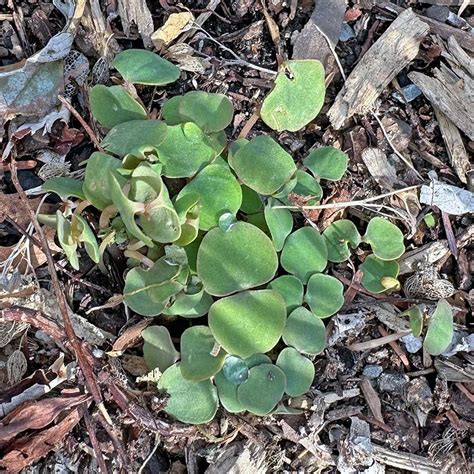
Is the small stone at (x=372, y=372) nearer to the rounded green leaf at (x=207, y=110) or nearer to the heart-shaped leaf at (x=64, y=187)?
the rounded green leaf at (x=207, y=110)

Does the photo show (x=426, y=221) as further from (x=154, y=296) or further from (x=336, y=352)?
(x=154, y=296)

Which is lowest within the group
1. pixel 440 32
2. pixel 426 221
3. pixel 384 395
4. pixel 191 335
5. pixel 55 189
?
pixel 384 395

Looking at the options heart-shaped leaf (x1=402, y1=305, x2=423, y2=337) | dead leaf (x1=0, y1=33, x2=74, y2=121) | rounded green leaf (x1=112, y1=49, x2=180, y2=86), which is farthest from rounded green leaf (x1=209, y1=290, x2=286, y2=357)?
dead leaf (x1=0, y1=33, x2=74, y2=121)

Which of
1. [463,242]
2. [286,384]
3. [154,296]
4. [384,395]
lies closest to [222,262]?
[154,296]

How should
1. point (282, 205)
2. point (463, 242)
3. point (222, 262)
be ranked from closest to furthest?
point (222, 262)
point (282, 205)
point (463, 242)

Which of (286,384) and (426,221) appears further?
(426,221)

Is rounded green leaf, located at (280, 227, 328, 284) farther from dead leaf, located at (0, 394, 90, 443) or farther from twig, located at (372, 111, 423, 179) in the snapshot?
dead leaf, located at (0, 394, 90, 443)

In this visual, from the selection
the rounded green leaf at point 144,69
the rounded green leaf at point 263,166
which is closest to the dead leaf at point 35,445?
the rounded green leaf at point 263,166
